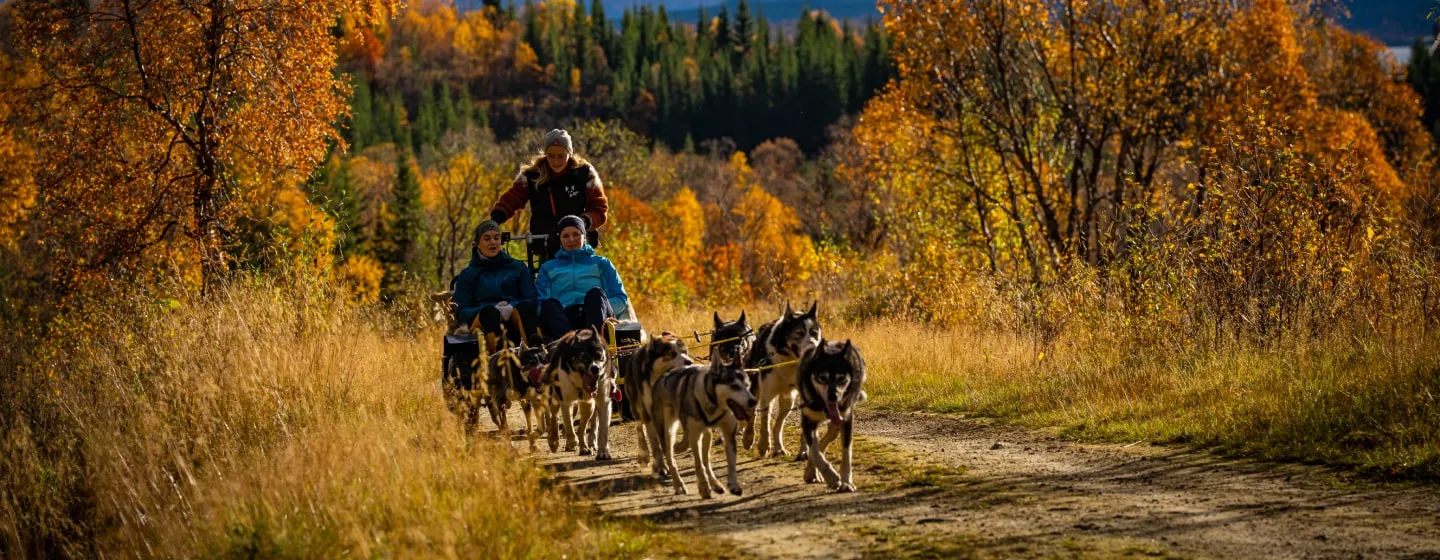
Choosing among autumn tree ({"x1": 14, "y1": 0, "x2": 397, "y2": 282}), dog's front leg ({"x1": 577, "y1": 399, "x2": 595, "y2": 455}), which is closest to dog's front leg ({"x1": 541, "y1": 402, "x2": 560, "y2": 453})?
dog's front leg ({"x1": 577, "y1": 399, "x2": 595, "y2": 455})

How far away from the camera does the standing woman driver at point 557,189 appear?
1148 cm

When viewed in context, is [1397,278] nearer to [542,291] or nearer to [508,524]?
[542,291]

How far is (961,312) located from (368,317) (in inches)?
300

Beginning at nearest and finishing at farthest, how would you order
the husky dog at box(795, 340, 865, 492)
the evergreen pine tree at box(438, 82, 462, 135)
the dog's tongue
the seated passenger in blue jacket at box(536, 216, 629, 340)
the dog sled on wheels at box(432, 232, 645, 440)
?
the dog's tongue < the husky dog at box(795, 340, 865, 492) < the dog sled on wheels at box(432, 232, 645, 440) < the seated passenger in blue jacket at box(536, 216, 629, 340) < the evergreen pine tree at box(438, 82, 462, 135)

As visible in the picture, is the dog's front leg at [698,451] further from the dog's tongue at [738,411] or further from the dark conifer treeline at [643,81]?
the dark conifer treeline at [643,81]

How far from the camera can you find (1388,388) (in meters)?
8.73

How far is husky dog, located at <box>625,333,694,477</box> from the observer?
867 cm

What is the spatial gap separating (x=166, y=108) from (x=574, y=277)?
7.93m

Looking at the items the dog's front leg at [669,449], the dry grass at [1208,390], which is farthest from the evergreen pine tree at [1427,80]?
the dog's front leg at [669,449]

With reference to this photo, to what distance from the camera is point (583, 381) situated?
9023mm

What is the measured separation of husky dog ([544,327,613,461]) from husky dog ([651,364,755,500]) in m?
0.76

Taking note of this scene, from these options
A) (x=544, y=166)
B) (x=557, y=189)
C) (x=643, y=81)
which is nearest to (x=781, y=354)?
(x=557, y=189)

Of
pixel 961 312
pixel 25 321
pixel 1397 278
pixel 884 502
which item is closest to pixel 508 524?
pixel 884 502

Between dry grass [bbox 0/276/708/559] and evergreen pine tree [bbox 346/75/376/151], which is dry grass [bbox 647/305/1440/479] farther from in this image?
evergreen pine tree [bbox 346/75/376/151]
